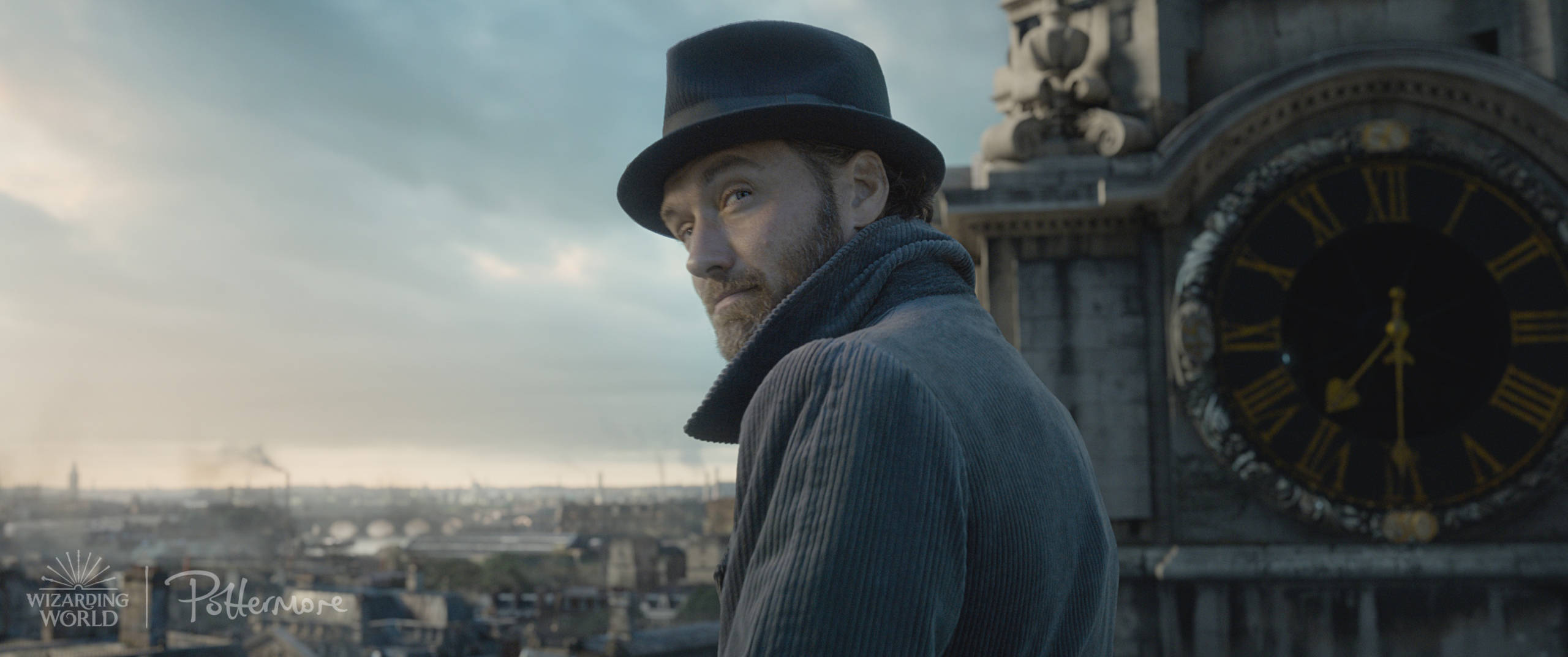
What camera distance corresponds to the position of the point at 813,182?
1.80 m

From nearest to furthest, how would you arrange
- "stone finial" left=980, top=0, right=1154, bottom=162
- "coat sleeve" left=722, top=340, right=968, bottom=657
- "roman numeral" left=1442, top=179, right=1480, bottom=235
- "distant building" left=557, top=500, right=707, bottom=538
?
"coat sleeve" left=722, top=340, right=968, bottom=657
"roman numeral" left=1442, top=179, right=1480, bottom=235
"stone finial" left=980, top=0, right=1154, bottom=162
"distant building" left=557, top=500, right=707, bottom=538

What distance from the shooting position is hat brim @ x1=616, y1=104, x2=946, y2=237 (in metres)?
1.76

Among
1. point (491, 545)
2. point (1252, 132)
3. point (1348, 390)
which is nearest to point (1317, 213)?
point (1252, 132)

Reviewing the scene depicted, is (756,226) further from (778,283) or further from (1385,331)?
(1385,331)

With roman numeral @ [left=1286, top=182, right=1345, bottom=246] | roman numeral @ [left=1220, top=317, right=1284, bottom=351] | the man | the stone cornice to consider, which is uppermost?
the stone cornice

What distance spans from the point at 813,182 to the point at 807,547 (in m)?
0.78

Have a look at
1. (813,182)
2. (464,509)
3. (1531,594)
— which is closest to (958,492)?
(813,182)

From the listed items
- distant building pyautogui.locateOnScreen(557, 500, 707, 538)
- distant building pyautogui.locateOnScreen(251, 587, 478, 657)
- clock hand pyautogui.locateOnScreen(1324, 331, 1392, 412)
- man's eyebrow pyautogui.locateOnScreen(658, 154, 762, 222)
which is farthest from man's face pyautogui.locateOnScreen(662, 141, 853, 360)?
distant building pyautogui.locateOnScreen(557, 500, 707, 538)

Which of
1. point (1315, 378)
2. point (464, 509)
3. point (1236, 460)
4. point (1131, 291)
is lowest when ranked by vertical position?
point (464, 509)

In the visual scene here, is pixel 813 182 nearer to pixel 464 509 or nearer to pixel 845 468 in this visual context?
pixel 845 468

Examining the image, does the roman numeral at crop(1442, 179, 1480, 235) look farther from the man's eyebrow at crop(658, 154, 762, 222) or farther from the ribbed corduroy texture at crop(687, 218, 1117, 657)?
the man's eyebrow at crop(658, 154, 762, 222)

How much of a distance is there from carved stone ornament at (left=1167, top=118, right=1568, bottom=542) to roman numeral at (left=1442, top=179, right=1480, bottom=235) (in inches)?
0.5

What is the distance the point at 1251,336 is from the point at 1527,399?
2087mm

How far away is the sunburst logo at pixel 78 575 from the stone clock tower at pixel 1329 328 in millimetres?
6927
